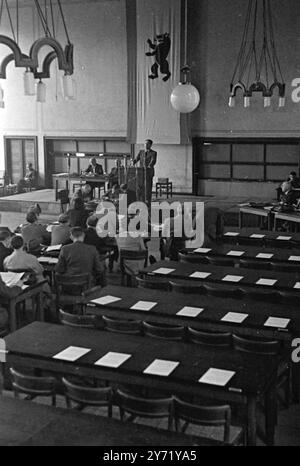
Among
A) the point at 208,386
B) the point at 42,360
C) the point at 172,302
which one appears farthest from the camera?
the point at 172,302

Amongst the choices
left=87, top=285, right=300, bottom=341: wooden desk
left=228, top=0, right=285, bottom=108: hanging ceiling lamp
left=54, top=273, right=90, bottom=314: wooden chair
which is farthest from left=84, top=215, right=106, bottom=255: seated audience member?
left=228, top=0, right=285, bottom=108: hanging ceiling lamp

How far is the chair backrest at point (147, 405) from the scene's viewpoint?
435cm

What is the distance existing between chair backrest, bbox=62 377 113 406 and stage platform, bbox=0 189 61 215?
1176 centimetres

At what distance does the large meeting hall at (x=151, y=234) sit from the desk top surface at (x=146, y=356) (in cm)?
2

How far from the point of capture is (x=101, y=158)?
1870 cm

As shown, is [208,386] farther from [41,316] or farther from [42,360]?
[41,316]

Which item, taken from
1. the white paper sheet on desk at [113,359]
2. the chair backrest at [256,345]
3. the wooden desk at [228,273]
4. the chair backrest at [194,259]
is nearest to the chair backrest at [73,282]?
the wooden desk at [228,273]

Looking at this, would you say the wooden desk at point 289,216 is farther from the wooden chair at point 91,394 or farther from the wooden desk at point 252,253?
the wooden chair at point 91,394

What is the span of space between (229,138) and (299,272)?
9535mm

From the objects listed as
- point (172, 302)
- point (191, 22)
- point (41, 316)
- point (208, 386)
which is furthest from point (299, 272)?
point (191, 22)

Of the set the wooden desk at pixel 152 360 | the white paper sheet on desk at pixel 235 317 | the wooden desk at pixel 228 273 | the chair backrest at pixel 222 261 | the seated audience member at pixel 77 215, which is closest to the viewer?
the wooden desk at pixel 152 360

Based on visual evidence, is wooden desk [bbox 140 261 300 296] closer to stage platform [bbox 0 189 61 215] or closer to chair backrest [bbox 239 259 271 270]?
chair backrest [bbox 239 259 271 270]

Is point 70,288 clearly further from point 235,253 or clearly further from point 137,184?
point 137,184

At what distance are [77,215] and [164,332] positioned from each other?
5188 millimetres
